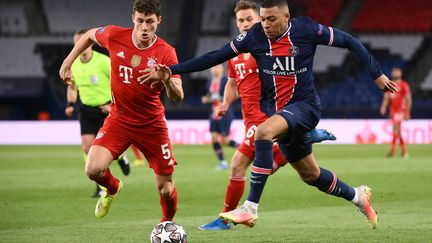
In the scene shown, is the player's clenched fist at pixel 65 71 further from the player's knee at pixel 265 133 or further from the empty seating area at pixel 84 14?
the empty seating area at pixel 84 14

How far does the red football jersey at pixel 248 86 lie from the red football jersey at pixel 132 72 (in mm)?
1207

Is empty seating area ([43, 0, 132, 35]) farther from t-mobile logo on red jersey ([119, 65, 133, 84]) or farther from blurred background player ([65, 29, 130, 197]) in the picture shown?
t-mobile logo on red jersey ([119, 65, 133, 84])

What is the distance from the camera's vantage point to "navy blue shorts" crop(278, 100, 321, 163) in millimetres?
7637

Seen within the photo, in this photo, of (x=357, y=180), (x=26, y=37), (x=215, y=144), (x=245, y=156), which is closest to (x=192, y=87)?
(x=26, y=37)

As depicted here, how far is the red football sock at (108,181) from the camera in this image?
8438 millimetres

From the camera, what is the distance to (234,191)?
902 centimetres

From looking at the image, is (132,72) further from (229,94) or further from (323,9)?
(323,9)

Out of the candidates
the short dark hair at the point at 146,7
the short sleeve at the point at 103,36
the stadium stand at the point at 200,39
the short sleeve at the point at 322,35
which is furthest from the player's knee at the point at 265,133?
the stadium stand at the point at 200,39

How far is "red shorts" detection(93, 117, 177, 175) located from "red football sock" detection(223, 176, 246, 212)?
3.00 feet

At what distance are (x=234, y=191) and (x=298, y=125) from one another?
1637 millimetres

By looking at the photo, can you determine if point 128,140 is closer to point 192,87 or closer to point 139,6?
point 139,6

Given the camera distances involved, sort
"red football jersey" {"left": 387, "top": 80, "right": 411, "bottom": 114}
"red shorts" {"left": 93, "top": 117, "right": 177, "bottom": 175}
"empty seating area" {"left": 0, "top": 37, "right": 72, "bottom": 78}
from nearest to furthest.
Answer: "red shorts" {"left": 93, "top": 117, "right": 177, "bottom": 175}, "red football jersey" {"left": 387, "top": 80, "right": 411, "bottom": 114}, "empty seating area" {"left": 0, "top": 37, "right": 72, "bottom": 78}

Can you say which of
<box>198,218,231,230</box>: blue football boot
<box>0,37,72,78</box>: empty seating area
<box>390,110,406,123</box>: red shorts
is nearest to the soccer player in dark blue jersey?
<box>198,218,231,230</box>: blue football boot

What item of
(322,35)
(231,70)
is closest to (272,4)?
(322,35)
